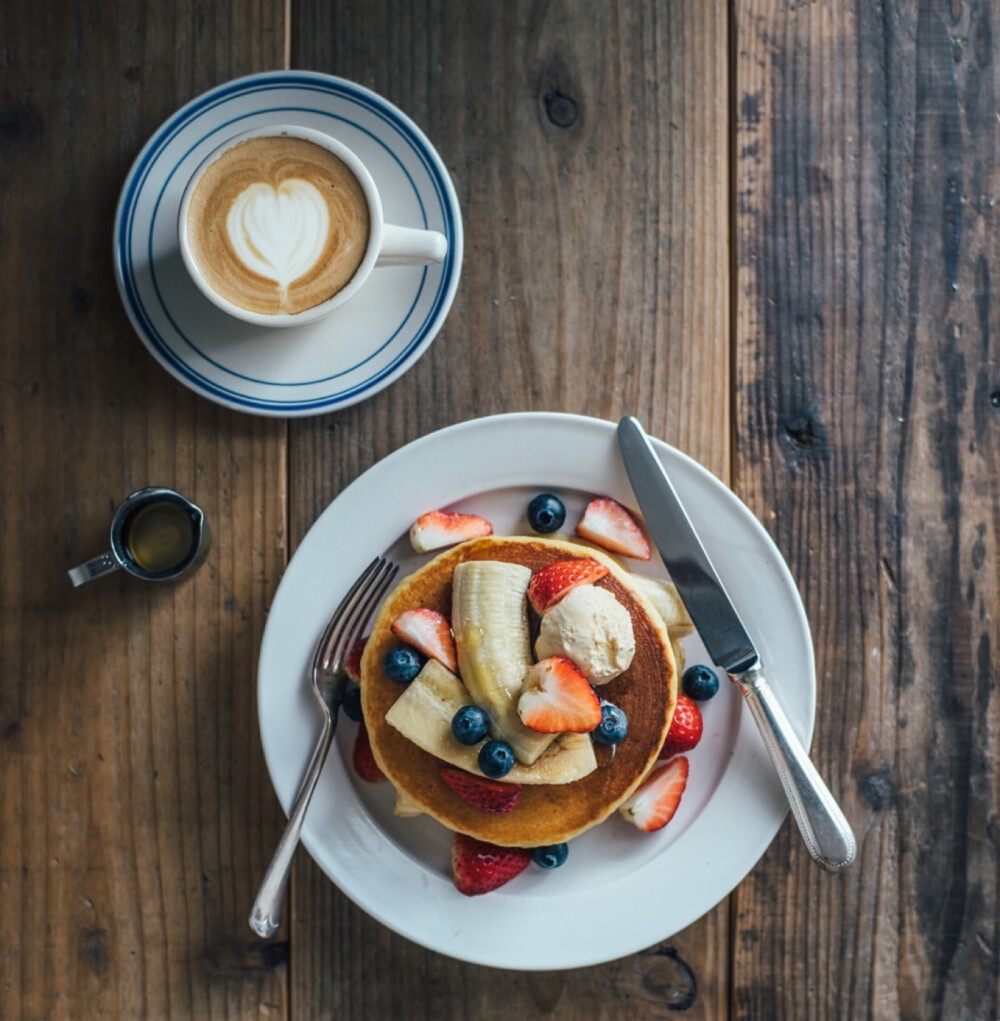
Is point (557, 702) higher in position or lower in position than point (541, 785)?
higher

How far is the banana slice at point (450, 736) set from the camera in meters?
1.30

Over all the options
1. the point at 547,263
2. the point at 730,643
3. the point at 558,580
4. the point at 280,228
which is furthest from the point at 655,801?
the point at 280,228

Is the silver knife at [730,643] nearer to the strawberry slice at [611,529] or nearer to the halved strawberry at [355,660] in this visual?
the strawberry slice at [611,529]

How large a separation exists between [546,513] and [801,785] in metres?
0.47

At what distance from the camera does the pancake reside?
1.35 m

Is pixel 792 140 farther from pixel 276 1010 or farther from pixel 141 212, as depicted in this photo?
pixel 276 1010

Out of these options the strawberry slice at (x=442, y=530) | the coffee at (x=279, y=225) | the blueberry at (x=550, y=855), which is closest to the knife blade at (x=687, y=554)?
the strawberry slice at (x=442, y=530)

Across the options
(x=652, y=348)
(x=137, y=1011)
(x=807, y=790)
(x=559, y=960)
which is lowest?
(x=137, y=1011)

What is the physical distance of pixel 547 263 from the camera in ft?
4.89

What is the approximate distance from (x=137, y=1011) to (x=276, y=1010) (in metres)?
0.19

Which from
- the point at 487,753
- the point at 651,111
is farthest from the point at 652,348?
the point at 487,753

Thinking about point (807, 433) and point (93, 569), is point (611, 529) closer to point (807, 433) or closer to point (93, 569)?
point (807, 433)

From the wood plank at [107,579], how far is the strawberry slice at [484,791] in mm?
318

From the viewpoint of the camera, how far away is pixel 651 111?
4.92ft
